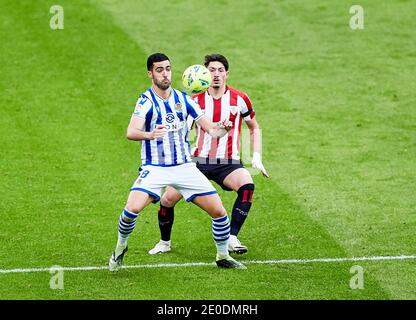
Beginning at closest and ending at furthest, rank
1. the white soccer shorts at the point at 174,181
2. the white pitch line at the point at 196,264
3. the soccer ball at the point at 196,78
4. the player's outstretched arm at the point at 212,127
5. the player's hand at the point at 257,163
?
the white soccer shorts at the point at 174,181, the soccer ball at the point at 196,78, the player's outstretched arm at the point at 212,127, the white pitch line at the point at 196,264, the player's hand at the point at 257,163

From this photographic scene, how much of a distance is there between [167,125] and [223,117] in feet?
5.91

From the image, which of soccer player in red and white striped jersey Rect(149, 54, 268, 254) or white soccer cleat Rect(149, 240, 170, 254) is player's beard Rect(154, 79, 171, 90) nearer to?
soccer player in red and white striped jersey Rect(149, 54, 268, 254)

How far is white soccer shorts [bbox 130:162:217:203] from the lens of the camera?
14.0 metres

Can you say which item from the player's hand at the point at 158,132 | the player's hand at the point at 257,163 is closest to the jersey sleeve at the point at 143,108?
the player's hand at the point at 158,132

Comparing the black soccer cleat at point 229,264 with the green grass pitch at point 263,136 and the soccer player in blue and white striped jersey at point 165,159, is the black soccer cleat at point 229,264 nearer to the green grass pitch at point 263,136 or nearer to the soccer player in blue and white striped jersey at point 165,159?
the soccer player in blue and white striped jersey at point 165,159

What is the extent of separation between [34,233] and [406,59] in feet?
38.5

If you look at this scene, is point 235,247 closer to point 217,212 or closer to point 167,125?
point 217,212

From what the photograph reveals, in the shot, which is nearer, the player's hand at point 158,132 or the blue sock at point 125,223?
the player's hand at point 158,132

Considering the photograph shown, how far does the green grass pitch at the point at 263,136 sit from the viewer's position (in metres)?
14.2

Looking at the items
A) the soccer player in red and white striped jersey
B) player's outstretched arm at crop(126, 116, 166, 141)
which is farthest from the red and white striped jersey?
player's outstretched arm at crop(126, 116, 166, 141)

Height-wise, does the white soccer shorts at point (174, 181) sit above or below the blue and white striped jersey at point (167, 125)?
below

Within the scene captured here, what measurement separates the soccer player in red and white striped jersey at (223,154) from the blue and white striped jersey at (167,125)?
3.44 feet

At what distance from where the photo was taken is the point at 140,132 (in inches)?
536
